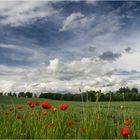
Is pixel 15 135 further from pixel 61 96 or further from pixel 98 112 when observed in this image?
pixel 61 96

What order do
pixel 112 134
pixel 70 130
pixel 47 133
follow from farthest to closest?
pixel 70 130
pixel 112 134
pixel 47 133

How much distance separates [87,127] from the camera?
261 inches

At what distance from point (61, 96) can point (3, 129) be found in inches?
1030

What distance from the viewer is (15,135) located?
7137mm

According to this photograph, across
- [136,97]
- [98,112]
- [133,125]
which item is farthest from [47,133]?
[136,97]

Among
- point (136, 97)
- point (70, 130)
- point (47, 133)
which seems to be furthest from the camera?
point (136, 97)

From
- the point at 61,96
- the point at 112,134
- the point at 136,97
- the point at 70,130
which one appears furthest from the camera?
the point at 61,96

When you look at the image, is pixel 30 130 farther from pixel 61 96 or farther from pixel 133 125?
pixel 61 96

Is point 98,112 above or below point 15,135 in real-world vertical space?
above

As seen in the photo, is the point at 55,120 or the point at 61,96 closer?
the point at 55,120

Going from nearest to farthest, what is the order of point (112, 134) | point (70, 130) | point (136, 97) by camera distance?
1. point (112, 134)
2. point (70, 130)
3. point (136, 97)

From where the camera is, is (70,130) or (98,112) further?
(70,130)

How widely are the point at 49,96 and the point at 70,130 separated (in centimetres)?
2764

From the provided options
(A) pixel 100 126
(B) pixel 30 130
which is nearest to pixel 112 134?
(A) pixel 100 126
